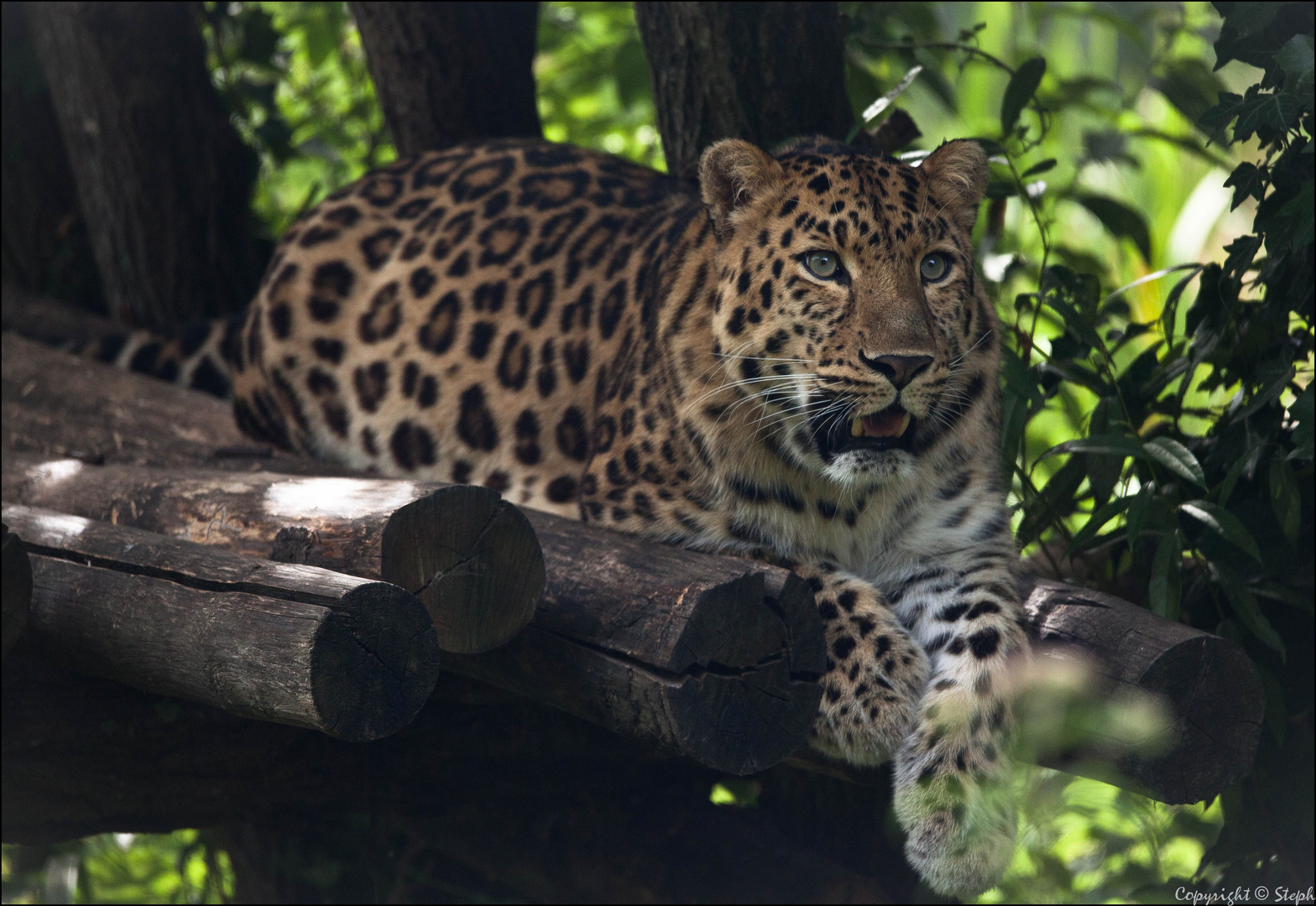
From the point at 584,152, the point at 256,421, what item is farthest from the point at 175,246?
the point at 584,152

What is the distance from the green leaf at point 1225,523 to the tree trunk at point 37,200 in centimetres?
489

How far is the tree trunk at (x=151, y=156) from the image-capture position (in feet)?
17.9

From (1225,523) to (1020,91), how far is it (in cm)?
146

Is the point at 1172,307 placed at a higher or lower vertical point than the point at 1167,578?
higher

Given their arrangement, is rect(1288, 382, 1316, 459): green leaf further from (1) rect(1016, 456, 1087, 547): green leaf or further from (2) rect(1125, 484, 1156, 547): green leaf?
(1) rect(1016, 456, 1087, 547): green leaf

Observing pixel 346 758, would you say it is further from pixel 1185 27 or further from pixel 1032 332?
pixel 1185 27

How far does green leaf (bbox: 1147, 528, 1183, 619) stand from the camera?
3.21m

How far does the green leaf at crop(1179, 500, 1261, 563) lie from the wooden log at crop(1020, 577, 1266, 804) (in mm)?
359

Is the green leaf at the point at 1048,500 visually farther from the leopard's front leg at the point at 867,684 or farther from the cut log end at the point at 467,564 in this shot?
the cut log end at the point at 467,564

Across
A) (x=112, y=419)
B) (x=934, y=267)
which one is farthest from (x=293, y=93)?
(x=934, y=267)

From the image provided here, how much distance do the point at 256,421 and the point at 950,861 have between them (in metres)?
3.14

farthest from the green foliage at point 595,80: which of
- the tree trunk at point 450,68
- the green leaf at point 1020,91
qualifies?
the green leaf at point 1020,91

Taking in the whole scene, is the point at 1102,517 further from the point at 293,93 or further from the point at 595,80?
the point at 293,93

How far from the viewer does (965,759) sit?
2.83m
